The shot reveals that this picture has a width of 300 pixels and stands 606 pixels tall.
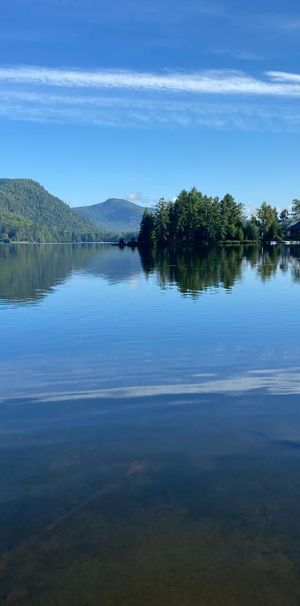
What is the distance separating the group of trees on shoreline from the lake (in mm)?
157179

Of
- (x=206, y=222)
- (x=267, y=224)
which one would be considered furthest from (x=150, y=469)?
(x=267, y=224)

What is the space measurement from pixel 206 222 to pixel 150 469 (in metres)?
171

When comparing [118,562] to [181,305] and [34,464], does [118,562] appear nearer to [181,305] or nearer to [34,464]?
[34,464]

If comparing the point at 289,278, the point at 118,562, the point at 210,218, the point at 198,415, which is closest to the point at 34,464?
the point at 118,562

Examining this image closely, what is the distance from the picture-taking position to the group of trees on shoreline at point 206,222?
179625mm

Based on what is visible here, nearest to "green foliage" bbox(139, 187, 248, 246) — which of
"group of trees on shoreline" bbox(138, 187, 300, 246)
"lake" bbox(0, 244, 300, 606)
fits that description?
"group of trees on shoreline" bbox(138, 187, 300, 246)

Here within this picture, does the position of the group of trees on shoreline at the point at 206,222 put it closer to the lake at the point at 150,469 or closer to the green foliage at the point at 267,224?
the green foliage at the point at 267,224

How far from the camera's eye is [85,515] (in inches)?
371

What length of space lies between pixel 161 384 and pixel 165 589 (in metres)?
10.5

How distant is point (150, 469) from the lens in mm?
11211

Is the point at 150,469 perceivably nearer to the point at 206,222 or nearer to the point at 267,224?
the point at 206,222

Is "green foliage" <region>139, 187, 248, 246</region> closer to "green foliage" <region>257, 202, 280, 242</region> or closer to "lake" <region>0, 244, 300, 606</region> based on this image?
"green foliage" <region>257, 202, 280, 242</region>

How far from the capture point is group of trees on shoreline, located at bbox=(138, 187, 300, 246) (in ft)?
589

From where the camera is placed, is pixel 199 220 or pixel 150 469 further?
pixel 199 220
